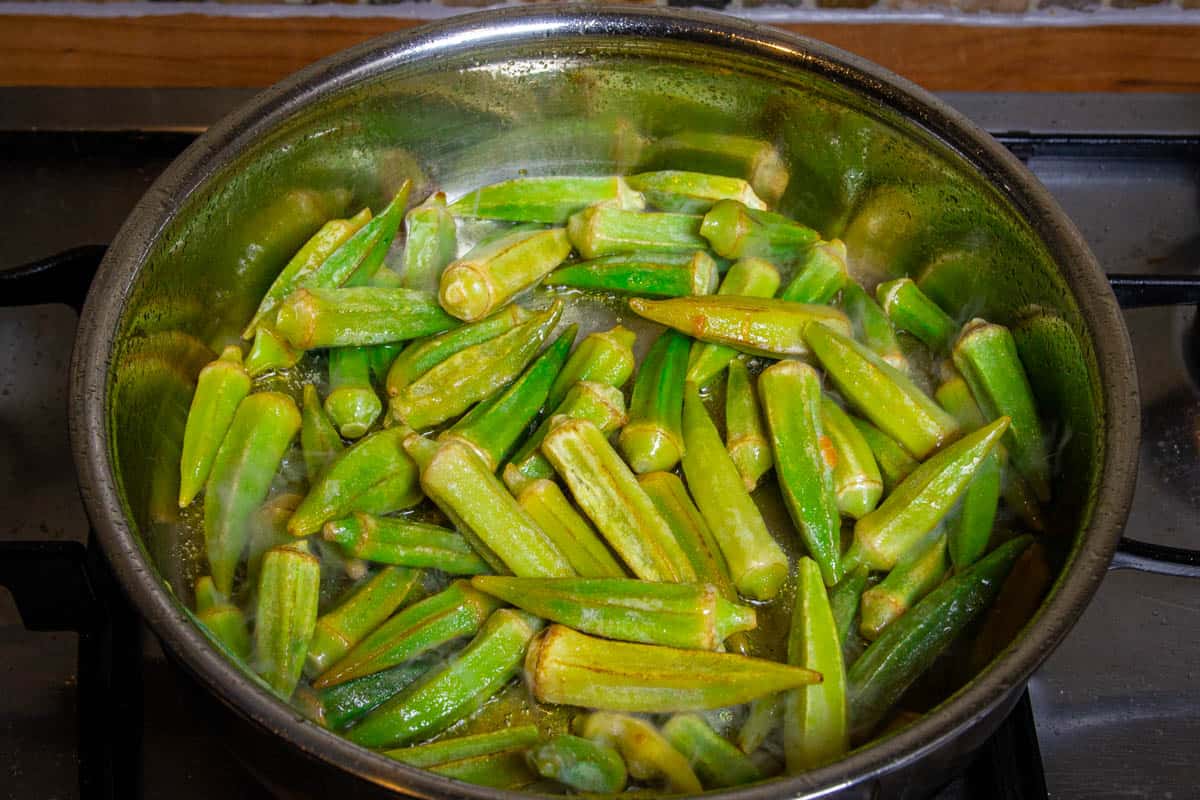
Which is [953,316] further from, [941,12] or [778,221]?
[941,12]

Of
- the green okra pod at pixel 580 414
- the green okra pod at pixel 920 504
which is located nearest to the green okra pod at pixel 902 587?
the green okra pod at pixel 920 504

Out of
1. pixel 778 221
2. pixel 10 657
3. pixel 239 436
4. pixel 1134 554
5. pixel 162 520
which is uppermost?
pixel 778 221

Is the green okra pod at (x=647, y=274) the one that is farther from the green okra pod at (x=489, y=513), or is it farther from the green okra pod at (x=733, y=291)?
the green okra pod at (x=489, y=513)

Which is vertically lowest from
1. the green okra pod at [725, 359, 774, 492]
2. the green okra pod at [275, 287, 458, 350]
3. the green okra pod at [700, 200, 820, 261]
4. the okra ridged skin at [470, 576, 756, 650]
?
the okra ridged skin at [470, 576, 756, 650]

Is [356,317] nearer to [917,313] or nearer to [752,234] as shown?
[752,234]

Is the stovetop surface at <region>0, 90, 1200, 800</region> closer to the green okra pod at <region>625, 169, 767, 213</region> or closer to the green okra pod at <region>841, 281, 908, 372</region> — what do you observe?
the green okra pod at <region>841, 281, 908, 372</region>

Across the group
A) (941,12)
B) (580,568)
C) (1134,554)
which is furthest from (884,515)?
(941,12)

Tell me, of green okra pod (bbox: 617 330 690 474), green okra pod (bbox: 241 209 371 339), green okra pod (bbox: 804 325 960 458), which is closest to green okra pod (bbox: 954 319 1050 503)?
green okra pod (bbox: 804 325 960 458)
